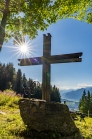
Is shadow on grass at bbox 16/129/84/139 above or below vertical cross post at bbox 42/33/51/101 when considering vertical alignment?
below

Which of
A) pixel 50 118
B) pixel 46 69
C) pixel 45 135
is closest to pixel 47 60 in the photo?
pixel 46 69

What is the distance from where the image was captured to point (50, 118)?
6.20 meters

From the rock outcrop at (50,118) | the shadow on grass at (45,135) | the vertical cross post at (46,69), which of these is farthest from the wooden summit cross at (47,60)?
the shadow on grass at (45,135)

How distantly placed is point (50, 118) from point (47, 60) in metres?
2.71

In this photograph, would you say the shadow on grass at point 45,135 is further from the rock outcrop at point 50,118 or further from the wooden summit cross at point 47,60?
the wooden summit cross at point 47,60

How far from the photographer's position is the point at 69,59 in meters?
7.34

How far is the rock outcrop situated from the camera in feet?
20.1

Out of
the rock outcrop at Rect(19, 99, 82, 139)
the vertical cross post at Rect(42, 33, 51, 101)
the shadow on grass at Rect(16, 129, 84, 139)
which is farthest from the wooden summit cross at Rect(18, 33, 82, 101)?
the shadow on grass at Rect(16, 129, 84, 139)

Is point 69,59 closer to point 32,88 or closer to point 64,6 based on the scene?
point 32,88

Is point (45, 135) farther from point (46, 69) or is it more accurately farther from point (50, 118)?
point (46, 69)

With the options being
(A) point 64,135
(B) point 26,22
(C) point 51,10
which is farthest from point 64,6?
(A) point 64,135

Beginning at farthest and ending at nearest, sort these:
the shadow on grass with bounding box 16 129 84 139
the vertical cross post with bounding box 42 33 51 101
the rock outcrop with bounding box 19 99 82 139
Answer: the vertical cross post with bounding box 42 33 51 101, the rock outcrop with bounding box 19 99 82 139, the shadow on grass with bounding box 16 129 84 139

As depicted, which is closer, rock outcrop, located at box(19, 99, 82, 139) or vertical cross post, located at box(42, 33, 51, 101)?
rock outcrop, located at box(19, 99, 82, 139)

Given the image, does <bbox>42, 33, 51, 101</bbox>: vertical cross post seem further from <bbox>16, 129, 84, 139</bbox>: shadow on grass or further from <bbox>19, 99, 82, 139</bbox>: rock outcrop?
<bbox>16, 129, 84, 139</bbox>: shadow on grass
